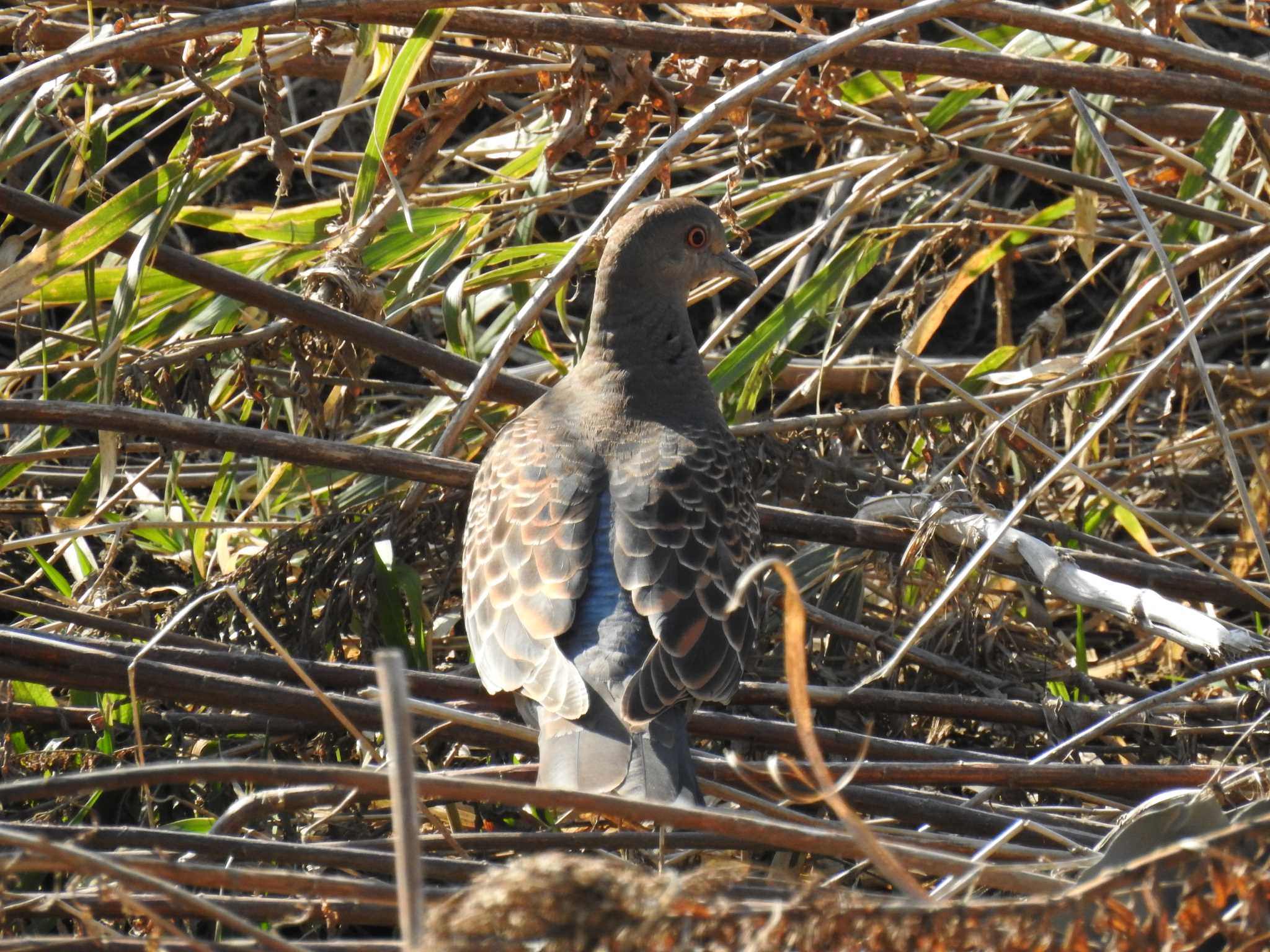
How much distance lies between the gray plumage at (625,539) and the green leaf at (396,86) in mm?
613

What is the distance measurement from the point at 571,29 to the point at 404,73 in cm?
42

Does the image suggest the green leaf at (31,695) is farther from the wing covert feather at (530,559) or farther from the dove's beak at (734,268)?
the dove's beak at (734,268)

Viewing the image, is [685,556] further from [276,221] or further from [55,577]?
[55,577]

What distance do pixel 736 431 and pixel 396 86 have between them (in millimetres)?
1089

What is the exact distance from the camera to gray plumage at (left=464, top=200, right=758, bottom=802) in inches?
104

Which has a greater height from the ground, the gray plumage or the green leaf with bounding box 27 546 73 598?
→ the gray plumage

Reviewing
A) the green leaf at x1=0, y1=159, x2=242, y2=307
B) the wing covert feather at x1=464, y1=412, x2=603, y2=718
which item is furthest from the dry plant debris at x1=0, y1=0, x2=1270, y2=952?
the wing covert feather at x1=464, y1=412, x2=603, y2=718

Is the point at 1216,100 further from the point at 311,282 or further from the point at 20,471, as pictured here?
the point at 20,471

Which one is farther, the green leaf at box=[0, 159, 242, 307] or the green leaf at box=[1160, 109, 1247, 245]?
the green leaf at box=[1160, 109, 1247, 245]

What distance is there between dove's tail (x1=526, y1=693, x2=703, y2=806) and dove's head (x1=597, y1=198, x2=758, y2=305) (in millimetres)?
1229

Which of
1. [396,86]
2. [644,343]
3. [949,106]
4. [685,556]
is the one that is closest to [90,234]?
[396,86]

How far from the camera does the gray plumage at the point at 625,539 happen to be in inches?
104

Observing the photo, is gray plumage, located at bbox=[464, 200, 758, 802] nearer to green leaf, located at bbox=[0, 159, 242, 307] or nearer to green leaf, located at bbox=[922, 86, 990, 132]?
green leaf, located at bbox=[922, 86, 990, 132]

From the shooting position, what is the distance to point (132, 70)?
5.00 meters
